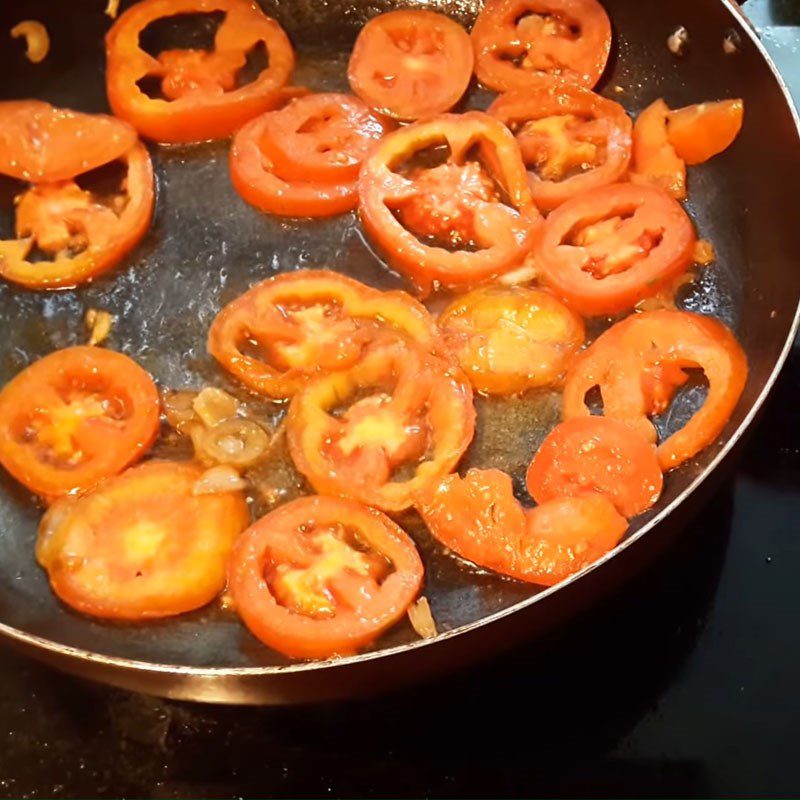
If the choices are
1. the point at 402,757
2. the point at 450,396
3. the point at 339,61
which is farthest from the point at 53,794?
the point at 339,61

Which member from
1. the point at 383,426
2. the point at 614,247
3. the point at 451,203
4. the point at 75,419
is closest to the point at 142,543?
the point at 75,419

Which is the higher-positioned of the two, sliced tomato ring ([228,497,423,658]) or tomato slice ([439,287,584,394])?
tomato slice ([439,287,584,394])

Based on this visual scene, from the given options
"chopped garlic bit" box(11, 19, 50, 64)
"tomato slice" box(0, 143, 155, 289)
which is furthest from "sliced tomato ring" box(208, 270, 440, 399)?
"chopped garlic bit" box(11, 19, 50, 64)

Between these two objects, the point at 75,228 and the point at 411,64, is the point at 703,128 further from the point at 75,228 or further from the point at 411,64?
the point at 75,228

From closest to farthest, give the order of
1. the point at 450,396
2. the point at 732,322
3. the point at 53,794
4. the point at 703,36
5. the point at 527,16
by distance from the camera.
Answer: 1. the point at 53,794
2. the point at 450,396
3. the point at 732,322
4. the point at 703,36
5. the point at 527,16

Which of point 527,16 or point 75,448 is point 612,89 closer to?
point 527,16

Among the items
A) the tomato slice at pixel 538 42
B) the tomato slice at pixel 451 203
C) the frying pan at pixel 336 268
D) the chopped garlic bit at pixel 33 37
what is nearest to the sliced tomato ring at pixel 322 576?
the frying pan at pixel 336 268

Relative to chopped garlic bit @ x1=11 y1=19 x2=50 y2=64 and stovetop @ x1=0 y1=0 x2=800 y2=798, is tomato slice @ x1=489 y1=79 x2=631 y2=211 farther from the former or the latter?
chopped garlic bit @ x1=11 y1=19 x2=50 y2=64
